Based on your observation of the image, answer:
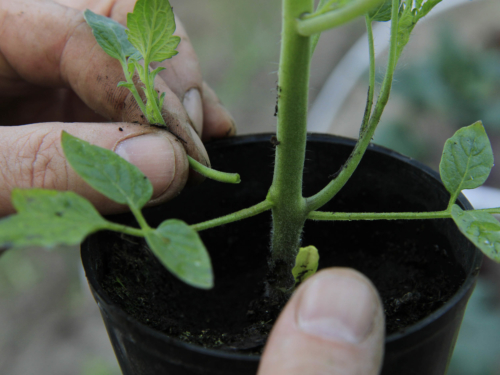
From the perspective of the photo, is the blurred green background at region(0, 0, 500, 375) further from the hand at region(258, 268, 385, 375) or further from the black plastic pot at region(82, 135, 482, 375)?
the hand at region(258, 268, 385, 375)

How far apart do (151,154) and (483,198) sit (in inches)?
38.9

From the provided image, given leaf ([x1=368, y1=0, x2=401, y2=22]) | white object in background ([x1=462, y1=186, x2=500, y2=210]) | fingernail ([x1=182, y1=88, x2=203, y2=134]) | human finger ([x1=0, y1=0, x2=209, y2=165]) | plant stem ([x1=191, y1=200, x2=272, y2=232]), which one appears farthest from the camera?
white object in background ([x1=462, y1=186, x2=500, y2=210])

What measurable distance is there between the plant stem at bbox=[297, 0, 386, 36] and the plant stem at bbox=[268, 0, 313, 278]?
2 cm

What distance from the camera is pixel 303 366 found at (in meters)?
0.35

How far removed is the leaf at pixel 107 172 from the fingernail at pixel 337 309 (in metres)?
0.16

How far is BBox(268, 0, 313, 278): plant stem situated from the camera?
0.38 m

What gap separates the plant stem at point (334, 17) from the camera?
31cm

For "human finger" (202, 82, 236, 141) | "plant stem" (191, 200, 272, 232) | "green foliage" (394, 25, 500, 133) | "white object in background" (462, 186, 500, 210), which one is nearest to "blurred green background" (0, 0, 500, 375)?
"green foliage" (394, 25, 500, 133)

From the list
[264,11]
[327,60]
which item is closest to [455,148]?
[327,60]

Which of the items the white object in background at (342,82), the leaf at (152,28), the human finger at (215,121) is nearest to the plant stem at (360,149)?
the leaf at (152,28)

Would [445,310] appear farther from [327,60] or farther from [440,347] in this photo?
[327,60]

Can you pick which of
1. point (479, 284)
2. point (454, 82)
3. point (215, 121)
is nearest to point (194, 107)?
point (215, 121)

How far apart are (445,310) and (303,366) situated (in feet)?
0.44

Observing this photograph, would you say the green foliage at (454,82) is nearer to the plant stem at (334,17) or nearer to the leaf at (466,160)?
the leaf at (466,160)
